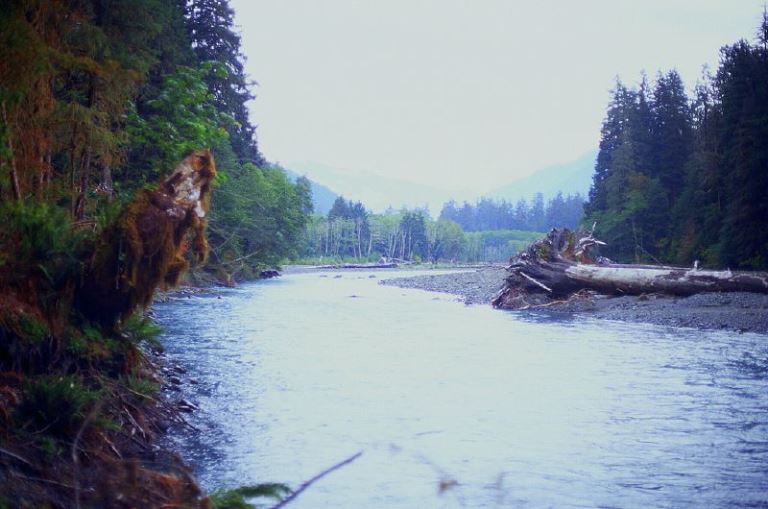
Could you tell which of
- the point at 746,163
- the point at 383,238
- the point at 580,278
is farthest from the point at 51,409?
the point at 383,238

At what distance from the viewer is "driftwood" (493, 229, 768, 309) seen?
24.0m

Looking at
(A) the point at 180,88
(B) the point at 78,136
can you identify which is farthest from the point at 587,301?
(B) the point at 78,136

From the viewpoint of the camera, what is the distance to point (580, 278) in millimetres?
27297

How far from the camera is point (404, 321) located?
23.9 metres

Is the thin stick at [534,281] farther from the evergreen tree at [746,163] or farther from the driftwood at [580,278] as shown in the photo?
the evergreen tree at [746,163]

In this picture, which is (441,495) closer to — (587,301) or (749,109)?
(587,301)

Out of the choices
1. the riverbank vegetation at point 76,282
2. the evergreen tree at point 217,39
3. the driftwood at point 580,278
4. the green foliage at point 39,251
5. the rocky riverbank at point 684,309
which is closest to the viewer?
the riverbank vegetation at point 76,282

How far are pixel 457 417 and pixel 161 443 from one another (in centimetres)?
394

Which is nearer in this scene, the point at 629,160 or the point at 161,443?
the point at 161,443

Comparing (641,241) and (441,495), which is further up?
(641,241)

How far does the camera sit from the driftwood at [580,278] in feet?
78.9

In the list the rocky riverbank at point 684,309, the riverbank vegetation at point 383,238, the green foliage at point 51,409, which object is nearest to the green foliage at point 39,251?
the green foliage at point 51,409

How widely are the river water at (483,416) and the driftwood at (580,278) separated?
17.8ft

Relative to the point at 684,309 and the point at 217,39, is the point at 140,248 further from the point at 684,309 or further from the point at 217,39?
the point at 217,39
